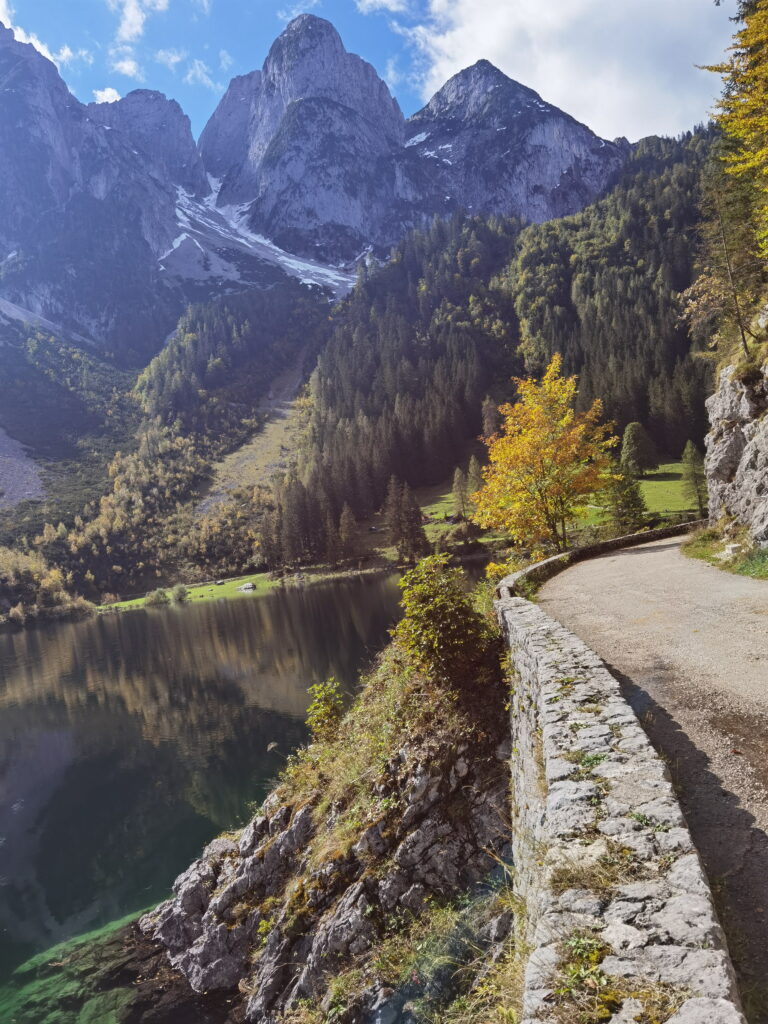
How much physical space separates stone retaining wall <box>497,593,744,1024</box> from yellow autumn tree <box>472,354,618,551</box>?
69.7ft

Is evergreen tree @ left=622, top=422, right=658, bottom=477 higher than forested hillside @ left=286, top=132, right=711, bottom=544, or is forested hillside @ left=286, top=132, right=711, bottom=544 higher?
forested hillside @ left=286, top=132, right=711, bottom=544

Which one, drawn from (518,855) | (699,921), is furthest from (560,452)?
(699,921)

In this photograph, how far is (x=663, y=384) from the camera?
12156 cm

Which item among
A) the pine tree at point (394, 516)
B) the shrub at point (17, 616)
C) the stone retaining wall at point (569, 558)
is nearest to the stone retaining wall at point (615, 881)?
the stone retaining wall at point (569, 558)

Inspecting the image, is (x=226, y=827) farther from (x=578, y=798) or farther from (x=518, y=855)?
(x=578, y=798)

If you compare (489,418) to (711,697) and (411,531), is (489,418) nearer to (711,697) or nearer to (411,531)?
(411,531)

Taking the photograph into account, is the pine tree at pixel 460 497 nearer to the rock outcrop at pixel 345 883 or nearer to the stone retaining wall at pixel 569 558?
the stone retaining wall at pixel 569 558

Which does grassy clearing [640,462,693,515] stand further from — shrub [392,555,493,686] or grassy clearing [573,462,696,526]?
shrub [392,555,493,686]

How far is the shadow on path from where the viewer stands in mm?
4336

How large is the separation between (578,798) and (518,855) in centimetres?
→ 403

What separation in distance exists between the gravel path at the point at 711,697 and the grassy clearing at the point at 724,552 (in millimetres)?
652

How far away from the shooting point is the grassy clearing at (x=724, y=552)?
17.7 metres

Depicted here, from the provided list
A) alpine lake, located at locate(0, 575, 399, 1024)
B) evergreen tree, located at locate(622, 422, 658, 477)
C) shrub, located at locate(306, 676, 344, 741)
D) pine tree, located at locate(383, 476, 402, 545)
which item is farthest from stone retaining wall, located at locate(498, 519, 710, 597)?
pine tree, located at locate(383, 476, 402, 545)

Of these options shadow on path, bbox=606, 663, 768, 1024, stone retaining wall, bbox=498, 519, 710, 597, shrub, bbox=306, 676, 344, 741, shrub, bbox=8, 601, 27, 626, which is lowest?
shrub, bbox=8, 601, 27, 626
